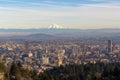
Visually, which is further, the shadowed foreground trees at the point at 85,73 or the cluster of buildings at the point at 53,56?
the cluster of buildings at the point at 53,56

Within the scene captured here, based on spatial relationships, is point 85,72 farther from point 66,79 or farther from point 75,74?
point 66,79

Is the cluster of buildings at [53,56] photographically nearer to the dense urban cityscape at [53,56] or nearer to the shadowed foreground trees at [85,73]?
the dense urban cityscape at [53,56]

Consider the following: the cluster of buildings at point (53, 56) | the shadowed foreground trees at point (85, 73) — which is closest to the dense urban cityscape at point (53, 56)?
the cluster of buildings at point (53, 56)

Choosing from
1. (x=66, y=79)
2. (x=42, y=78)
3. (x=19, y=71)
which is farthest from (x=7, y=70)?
(x=66, y=79)

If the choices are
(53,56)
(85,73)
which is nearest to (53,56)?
(53,56)

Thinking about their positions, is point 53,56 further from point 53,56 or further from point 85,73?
point 85,73

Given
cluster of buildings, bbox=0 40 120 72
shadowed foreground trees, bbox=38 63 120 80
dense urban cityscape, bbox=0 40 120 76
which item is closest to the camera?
shadowed foreground trees, bbox=38 63 120 80

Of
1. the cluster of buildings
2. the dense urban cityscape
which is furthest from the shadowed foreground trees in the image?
the cluster of buildings

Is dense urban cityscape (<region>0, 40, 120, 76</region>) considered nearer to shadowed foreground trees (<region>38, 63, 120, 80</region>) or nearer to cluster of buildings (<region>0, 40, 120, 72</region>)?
cluster of buildings (<region>0, 40, 120, 72</region>)

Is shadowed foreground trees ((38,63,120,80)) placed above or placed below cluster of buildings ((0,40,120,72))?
above

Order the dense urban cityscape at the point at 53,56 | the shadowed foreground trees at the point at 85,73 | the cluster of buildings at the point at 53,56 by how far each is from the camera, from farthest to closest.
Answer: the cluster of buildings at the point at 53,56, the dense urban cityscape at the point at 53,56, the shadowed foreground trees at the point at 85,73

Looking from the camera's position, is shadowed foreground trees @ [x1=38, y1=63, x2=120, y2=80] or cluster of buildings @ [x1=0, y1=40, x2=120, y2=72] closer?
shadowed foreground trees @ [x1=38, y1=63, x2=120, y2=80]

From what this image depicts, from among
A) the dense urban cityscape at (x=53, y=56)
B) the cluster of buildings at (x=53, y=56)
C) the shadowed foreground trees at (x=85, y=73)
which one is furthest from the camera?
the cluster of buildings at (x=53, y=56)
